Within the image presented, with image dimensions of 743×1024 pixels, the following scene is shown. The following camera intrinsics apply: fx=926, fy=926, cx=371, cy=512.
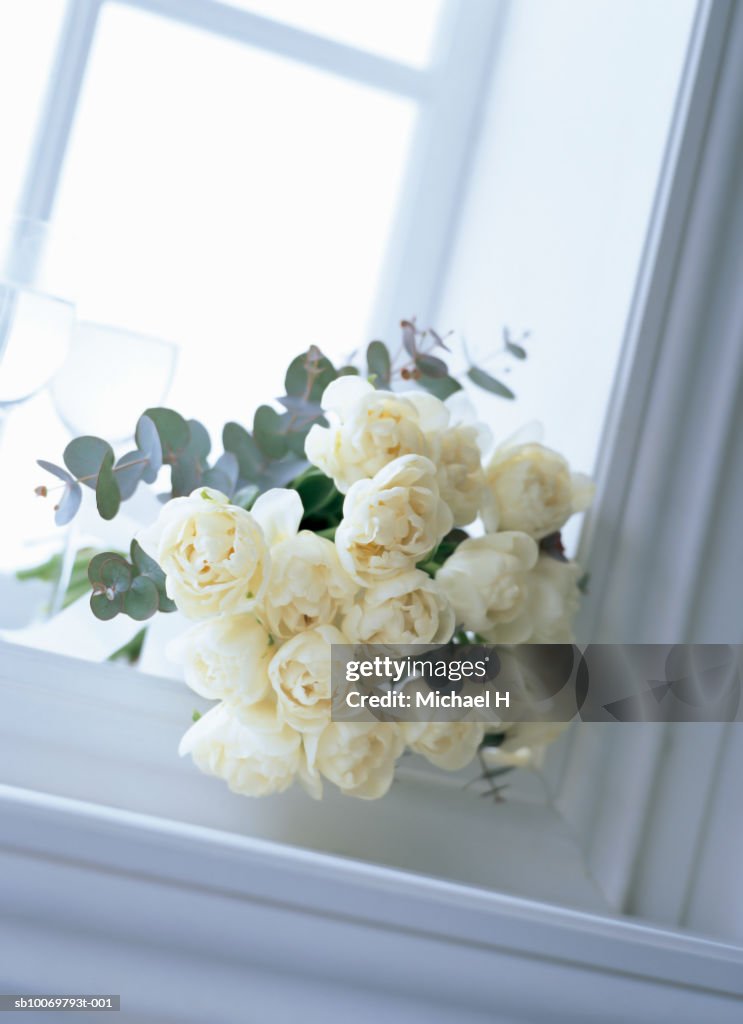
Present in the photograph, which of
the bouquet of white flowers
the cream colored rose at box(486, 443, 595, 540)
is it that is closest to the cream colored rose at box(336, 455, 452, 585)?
the bouquet of white flowers

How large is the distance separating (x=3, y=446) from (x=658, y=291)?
0.51 metres

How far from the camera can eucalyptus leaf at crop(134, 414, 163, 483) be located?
57 centimetres

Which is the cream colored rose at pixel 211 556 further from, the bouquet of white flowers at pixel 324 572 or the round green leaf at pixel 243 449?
the round green leaf at pixel 243 449

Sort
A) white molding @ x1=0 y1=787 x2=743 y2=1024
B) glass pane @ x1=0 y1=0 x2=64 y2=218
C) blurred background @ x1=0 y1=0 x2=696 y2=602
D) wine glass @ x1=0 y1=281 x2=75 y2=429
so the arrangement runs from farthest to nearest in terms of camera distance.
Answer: glass pane @ x1=0 y1=0 x2=64 y2=218 → blurred background @ x1=0 y1=0 x2=696 y2=602 → wine glass @ x1=0 y1=281 x2=75 y2=429 → white molding @ x1=0 y1=787 x2=743 y2=1024

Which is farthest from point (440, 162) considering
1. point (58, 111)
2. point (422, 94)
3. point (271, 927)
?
point (271, 927)

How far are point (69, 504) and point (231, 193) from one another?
59 centimetres

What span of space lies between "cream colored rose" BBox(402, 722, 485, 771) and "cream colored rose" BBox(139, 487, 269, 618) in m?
0.13

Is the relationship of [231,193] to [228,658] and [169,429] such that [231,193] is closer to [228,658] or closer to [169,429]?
[169,429]

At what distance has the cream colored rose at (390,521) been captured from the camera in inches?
19.2

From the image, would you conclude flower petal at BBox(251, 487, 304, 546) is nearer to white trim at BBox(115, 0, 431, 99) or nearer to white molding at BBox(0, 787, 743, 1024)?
white molding at BBox(0, 787, 743, 1024)

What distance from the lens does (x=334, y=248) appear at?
41.4 inches

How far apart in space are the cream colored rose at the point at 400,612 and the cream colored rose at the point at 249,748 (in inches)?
2.6

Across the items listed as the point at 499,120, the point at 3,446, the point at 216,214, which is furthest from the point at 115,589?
the point at 499,120

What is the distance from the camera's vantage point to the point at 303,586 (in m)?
0.50
